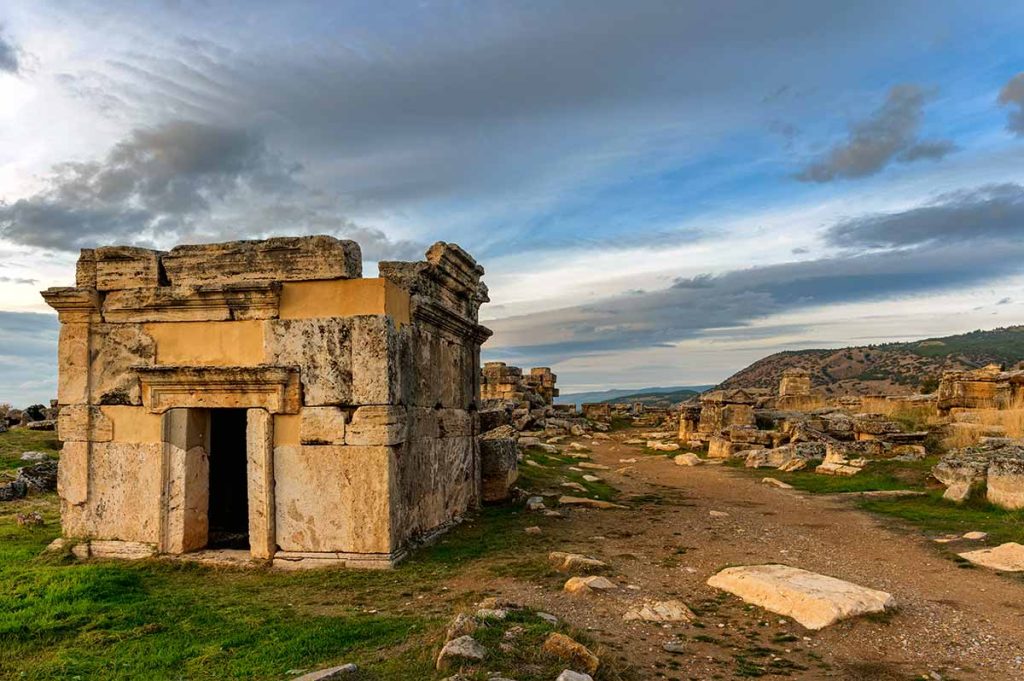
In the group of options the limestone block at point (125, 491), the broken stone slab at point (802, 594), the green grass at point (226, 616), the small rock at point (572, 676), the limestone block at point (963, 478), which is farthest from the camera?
the limestone block at point (963, 478)

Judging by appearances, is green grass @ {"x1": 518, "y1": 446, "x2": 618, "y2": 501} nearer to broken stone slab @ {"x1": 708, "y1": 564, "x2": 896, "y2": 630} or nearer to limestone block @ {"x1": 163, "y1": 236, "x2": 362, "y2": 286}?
broken stone slab @ {"x1": 708, "y1": 564, "x2": 896, "y2": 630}

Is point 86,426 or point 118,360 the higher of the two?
point 118,360

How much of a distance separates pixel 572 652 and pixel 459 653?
2.26ft

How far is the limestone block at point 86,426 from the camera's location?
7914mm

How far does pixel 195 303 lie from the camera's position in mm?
7723

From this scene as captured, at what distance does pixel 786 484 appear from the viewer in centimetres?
1324

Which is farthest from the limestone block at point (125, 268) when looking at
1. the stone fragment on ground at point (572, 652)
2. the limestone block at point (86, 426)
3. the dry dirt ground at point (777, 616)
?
the stone fragment on ground at point (572, 652)

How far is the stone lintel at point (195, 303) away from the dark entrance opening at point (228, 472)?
92.4 inches

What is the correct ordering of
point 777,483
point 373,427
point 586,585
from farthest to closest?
point 777,483
point 373,427
point 586,585

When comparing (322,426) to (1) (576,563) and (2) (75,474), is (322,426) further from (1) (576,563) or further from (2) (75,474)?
(2) (75,474)

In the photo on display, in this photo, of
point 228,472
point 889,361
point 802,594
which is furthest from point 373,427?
point 889,361

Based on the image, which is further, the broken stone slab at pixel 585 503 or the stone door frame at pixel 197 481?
the broken stone slab at pixel 585 503

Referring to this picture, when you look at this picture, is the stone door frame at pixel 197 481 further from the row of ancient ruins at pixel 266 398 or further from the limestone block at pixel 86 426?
the limestone block at pixel 86 426

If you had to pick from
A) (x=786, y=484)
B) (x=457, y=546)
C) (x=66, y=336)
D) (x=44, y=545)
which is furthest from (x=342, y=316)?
(x=786, y=484)
